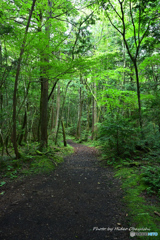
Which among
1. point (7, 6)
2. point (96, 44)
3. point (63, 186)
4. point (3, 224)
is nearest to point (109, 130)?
point (63, 186)

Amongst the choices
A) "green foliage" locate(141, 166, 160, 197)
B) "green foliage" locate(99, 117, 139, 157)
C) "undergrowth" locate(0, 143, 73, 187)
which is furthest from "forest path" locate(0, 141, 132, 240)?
"green foliage" locate(99, 117, 139, 157)

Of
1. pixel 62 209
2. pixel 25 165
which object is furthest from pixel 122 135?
pixel 25 165

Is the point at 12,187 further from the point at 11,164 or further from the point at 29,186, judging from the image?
the point at 11,164

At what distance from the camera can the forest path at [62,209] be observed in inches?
91.7

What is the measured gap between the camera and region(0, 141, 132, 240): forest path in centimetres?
233

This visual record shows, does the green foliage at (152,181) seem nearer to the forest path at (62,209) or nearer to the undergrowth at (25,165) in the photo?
the forest path at (62,209)

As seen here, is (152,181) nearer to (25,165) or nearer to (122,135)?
(122,135)

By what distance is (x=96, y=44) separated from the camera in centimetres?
1227

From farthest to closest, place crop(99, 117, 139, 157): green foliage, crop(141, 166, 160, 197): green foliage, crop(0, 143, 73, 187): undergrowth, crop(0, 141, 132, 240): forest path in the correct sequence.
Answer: crop(99, 117, 139, 157): green foliage < crop(0, 143, 73, 187): undergrowth < crop(141, 166, 160, 197): green foliage < crop(0, 141, 132, 240): forest path

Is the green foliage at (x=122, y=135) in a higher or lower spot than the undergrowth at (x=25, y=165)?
higher

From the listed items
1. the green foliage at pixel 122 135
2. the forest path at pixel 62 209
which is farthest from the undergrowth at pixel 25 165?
the green foliage at pixel 122 135

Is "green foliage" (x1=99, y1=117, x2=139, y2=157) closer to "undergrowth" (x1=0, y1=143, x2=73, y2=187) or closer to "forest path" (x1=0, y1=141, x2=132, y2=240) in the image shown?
"forest path" (x1=0, y1=141, x2=132, y2=240)

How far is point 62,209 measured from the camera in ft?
10.00

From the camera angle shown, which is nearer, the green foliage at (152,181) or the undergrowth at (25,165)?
the green foliage at (152,181)
